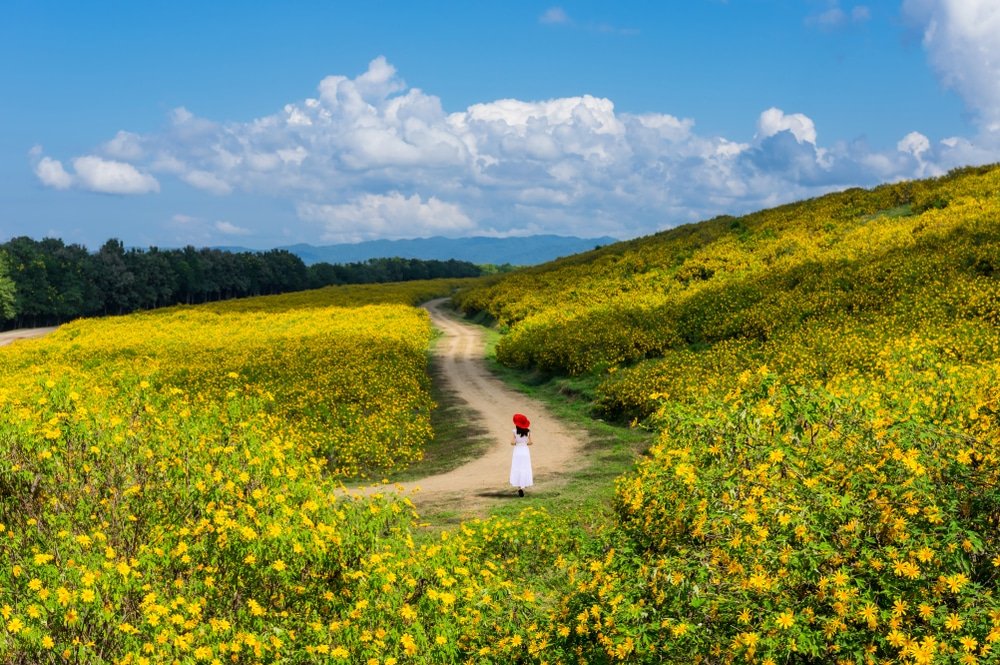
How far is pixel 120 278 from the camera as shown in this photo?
4503 inches

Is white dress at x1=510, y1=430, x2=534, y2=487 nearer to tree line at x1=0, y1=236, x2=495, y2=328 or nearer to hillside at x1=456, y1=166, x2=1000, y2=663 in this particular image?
hillside at x1=456, y1=166, x2=1000, y2=663

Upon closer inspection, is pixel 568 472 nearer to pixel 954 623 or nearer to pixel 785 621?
pixel 785 621

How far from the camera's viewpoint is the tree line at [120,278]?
10162 centimetres

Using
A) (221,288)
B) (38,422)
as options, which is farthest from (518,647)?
(221,288)

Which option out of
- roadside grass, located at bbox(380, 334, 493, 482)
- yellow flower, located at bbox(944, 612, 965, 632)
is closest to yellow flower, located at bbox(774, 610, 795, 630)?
yellow flower, located at bbox(944, 612, 965, 632)

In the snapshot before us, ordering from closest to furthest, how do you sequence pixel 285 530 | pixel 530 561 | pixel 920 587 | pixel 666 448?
pixel 920 587
pixel 285 530
pixel 666 448
pixel 530 561

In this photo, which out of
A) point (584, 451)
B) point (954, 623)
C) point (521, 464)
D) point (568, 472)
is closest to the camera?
point (954, 623)

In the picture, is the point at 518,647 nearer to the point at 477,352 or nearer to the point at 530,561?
the point at 530,561

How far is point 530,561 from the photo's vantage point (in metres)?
12.4

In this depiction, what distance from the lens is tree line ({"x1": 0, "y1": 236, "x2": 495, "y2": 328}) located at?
10162 centimetres

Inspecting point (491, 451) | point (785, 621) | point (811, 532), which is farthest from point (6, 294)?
point (785, 621)

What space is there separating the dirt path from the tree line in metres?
85.8

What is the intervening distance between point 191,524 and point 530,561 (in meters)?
5.96

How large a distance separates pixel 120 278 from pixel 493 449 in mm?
110001
